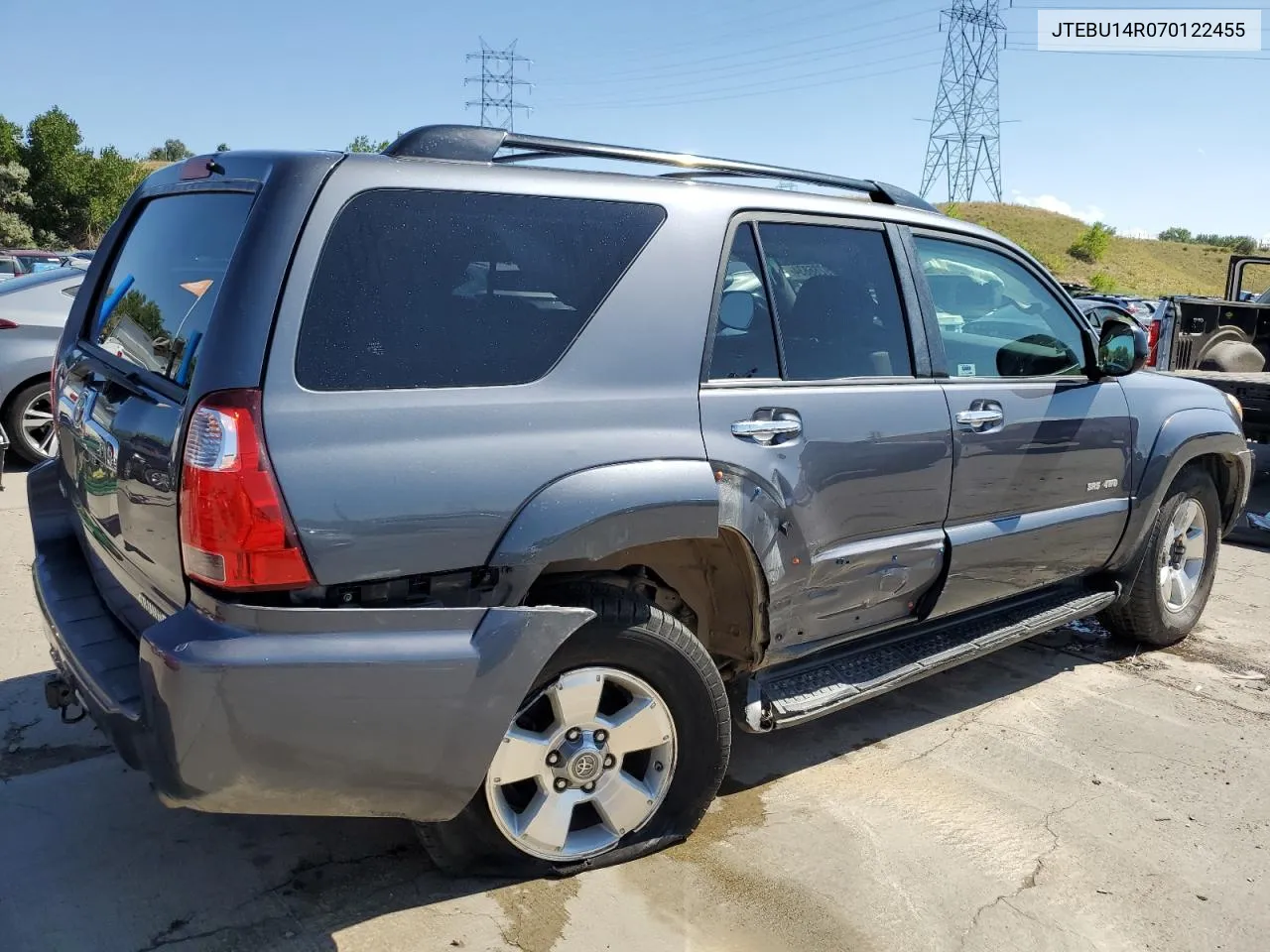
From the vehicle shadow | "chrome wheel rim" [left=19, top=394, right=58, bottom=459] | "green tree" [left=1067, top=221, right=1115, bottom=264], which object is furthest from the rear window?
"green tree" [left=1067, top=221, right=1115, bottom=264]

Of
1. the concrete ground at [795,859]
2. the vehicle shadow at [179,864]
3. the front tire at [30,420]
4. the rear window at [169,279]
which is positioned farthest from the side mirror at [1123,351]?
the front tire at [30,420]

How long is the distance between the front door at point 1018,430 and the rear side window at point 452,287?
4.98ft

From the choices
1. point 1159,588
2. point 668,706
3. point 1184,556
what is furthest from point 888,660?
point 1184,556

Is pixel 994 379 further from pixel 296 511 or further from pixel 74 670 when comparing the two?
pixel 74 670

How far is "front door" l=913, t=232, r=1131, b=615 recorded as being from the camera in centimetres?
366

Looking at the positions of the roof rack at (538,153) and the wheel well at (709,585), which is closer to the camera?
the roof rack at (538,153)

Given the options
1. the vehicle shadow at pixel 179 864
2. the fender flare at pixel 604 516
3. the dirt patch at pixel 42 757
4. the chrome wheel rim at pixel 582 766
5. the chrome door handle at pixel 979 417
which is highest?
the chrome door handle at pixel 979 417

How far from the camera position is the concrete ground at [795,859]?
266 centimetres

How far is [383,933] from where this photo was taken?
103 inches

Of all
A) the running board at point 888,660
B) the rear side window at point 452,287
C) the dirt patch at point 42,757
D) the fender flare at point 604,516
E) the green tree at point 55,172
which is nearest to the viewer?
the rear side window at point 452,287

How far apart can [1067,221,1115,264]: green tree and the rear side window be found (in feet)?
293

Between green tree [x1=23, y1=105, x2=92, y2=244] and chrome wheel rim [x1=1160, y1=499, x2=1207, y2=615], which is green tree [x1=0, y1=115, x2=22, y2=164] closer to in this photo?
green tree [x1=23, y1=105, x2=92, y2=244]

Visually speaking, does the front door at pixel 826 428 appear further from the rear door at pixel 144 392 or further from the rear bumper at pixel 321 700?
the rear door at pixel 144 392

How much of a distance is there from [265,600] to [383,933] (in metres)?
0.98
